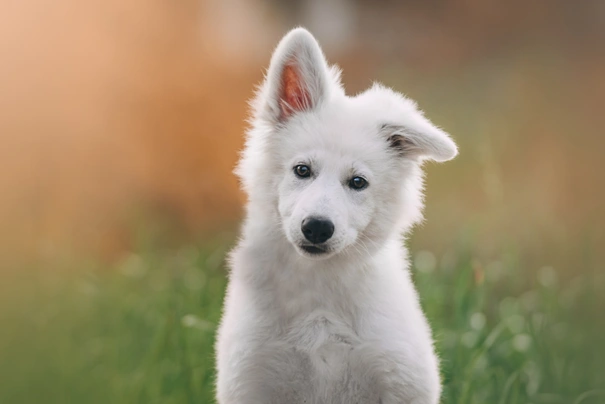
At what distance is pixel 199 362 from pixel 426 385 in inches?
38.8

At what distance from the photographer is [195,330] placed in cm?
255

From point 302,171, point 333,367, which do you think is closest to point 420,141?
point 302,171

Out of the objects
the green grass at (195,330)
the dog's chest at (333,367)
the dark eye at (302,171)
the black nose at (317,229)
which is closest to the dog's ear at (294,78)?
the dark eye at (302,171)

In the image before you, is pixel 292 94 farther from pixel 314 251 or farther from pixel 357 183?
pixel 314 251

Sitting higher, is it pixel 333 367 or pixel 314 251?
pixel 314 251

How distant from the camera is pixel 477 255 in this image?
3.00 m

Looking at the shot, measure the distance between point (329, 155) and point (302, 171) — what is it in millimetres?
73

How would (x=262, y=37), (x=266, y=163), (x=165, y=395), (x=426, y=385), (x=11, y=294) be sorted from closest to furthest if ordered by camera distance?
1. (x=426, y=385)
2. (x=266, y=163)
3. (x=165, y=395)
4. (x=11, y=294)
5. (x=262, y=37)

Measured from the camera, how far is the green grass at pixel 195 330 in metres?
2.42

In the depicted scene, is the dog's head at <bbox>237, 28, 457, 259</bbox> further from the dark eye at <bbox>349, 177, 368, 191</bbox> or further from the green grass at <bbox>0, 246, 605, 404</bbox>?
the green grass at <bbox>0, 246, 605, 404</bbox>

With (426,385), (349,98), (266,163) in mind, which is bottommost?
(426,385)

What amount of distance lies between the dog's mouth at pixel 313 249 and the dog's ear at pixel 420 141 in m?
0.35

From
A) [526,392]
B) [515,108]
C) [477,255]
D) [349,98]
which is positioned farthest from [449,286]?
[349,98]

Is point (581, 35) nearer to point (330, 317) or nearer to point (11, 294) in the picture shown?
point (330, 317)
